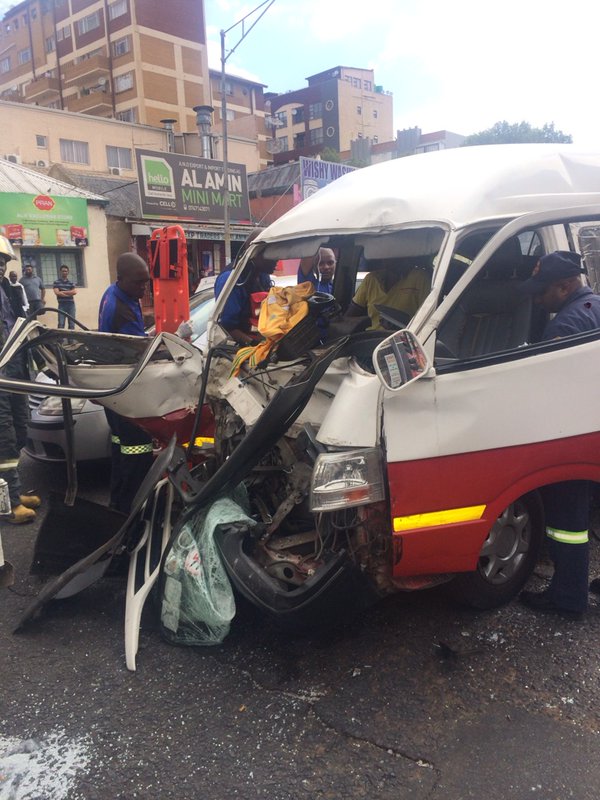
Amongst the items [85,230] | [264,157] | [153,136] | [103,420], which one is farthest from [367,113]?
[103,420]

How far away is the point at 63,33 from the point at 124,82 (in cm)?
1058

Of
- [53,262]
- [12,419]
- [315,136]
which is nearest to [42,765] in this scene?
[12,419]

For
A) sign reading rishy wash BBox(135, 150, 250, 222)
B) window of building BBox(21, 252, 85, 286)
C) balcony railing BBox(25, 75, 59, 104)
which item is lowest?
window of building BBox(21, 252, 85, 286)

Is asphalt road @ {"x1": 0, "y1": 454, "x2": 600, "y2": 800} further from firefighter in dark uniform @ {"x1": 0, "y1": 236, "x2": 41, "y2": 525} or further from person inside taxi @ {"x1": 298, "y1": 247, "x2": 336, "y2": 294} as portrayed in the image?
person inside taxi @ {"x1": 298, "y1": 247, "x2": 336, "y2": 294}

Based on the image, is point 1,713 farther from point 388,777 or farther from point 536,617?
point 536,617

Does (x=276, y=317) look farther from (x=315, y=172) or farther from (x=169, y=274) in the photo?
(x=315, y=172)

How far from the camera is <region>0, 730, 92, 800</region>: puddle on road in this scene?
→ 232 cm

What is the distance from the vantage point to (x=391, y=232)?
304cm

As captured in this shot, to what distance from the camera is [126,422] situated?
4.34m

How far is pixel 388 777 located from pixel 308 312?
7.45 feet

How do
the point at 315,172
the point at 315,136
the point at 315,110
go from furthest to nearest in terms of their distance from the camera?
the point at 315,110 → the point at 315,136 → the point at 315,172

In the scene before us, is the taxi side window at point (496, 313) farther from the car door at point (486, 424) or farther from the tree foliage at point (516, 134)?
the tree foliage at point (516, 134)

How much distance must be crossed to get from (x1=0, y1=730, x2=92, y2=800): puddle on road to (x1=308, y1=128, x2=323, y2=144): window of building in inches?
2634

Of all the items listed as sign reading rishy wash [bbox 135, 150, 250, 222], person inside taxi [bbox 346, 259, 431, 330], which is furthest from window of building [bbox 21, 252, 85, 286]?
person inside taxi [bbox 346, 259, 431, 330]
